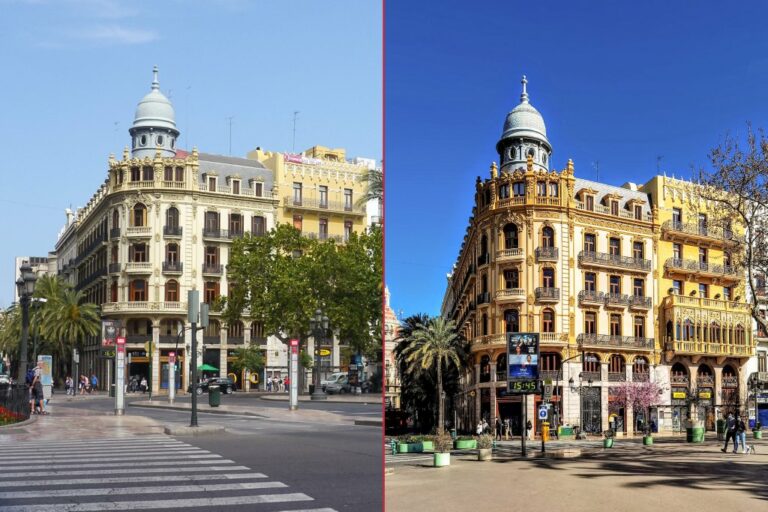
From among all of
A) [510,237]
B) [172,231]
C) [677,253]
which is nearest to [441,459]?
[510,237]

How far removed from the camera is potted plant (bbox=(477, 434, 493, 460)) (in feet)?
22.2

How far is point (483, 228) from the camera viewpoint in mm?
6434

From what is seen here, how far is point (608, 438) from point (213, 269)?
171ft

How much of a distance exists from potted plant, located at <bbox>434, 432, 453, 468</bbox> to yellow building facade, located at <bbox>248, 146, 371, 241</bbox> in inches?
400

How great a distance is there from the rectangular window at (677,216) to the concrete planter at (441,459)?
10.2 feet

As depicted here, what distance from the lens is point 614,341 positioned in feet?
24.9

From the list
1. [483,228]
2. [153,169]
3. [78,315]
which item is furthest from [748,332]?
[78,315]

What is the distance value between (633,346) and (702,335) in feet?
2.73

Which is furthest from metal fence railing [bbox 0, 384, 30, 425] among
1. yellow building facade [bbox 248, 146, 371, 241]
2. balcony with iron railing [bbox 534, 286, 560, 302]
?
balcony with iron railing [bbox 534, 286, 560, 302]

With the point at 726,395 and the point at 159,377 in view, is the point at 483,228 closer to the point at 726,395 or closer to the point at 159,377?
the point at 726,395

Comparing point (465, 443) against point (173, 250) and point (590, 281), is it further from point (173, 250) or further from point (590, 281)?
point (173, 250)

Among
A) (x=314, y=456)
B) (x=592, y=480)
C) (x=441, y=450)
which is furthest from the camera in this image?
(x=314, y=456)

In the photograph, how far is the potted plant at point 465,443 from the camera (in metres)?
6.46

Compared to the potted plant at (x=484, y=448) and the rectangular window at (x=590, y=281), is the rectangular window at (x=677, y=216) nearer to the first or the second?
the rectangular window at (x=590, y=281)
